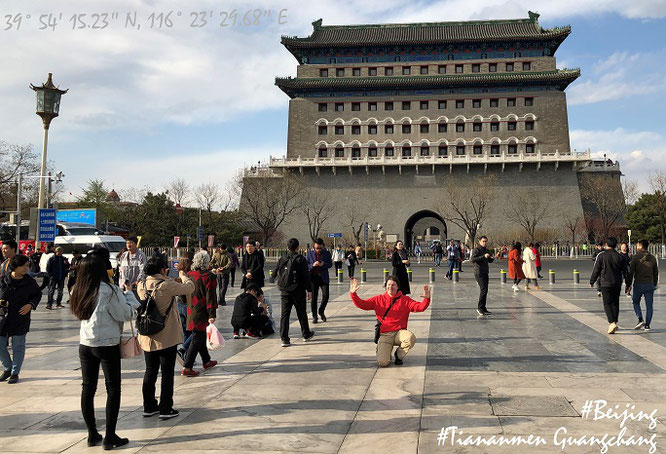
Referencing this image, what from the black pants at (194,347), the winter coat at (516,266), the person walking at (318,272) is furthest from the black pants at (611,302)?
the winter coat at (516,266)

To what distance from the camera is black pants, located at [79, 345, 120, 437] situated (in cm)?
414

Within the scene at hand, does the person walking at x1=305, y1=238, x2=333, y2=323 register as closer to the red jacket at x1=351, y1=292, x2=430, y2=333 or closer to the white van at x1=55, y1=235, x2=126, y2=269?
the red jacket at x1=351, y1=292, x2=430, y2=333

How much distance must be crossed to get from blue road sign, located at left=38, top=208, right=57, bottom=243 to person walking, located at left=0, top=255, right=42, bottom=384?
18625 millimetres

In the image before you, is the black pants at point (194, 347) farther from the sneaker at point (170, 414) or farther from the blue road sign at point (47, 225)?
the blue road sign at point (47, 225)

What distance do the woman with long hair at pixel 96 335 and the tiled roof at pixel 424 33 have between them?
5021cm

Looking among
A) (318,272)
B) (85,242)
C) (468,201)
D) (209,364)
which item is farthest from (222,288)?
(468,201)

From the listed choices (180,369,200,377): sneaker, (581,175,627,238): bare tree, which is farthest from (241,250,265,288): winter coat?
(581,175,627,238): bare tree

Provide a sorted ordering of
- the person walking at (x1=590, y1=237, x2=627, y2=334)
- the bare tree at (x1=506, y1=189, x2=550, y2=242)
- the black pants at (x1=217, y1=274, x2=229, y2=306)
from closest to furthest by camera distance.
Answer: the person walking at (x1=590, y1=237, x2=627, y2=334)
the black pants at (x1=217, y1=274, x2=229, y2=306)
the bare tree at (x1=506, y1=189, x2=550, y2=242)

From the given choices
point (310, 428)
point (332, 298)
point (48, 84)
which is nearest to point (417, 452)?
point (310, 428)

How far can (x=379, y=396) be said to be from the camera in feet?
17.3

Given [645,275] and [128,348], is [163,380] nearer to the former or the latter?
[128,348]

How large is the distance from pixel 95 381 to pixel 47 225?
21.7m

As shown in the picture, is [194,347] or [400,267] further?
[400,267]

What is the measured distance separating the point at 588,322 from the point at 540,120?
143ft
